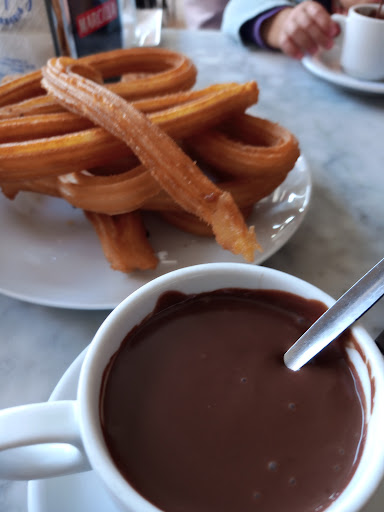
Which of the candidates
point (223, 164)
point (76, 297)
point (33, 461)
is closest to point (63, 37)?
point (223, 164)

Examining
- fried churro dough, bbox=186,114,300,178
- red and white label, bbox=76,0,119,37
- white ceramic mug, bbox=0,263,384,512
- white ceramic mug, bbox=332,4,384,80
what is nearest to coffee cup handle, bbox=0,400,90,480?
white ceramic mug, bbox=0,263,384,512

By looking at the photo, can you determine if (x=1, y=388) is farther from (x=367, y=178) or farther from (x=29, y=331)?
(x=367, y=178)

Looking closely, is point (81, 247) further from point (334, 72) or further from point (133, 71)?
point (334, 72)

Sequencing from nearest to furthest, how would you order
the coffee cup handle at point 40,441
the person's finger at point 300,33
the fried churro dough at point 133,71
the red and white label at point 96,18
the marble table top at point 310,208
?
the coffee cup handle at point 40,441 → the marble table top at point 310,208 → the fried churro dough at point 133,71 → the red and white label at point 96,18 → the person's finger at point 300,33

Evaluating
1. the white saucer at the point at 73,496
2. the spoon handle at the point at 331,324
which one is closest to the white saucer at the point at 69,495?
the white saucer at the point at 73,496

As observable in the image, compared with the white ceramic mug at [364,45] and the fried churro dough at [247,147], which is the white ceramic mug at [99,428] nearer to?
the fried churro dough at [247,147]

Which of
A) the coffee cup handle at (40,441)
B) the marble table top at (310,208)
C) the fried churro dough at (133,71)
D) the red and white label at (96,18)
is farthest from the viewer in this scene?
the red and white label at (96,18)

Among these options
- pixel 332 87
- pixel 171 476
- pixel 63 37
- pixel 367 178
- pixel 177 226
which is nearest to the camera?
pixel 171 476
